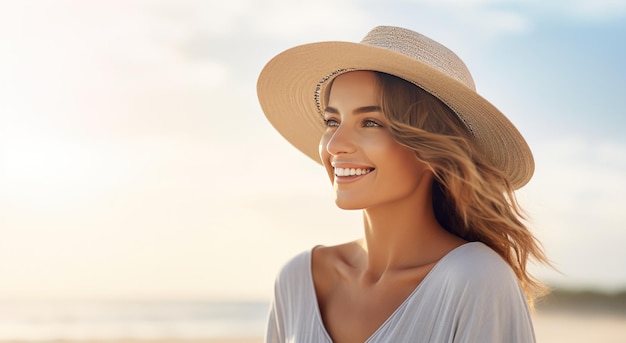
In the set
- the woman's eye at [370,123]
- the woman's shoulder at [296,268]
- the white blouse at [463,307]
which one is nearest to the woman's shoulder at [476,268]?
the white blouse at [463,307]

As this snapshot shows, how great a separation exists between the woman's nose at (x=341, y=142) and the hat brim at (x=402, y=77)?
24 centimetres

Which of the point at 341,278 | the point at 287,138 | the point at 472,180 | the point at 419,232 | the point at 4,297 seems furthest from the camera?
the point at 4,297

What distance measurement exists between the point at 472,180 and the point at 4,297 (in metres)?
20.6

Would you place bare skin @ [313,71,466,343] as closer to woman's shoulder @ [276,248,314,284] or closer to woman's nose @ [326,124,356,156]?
woman's nose @ [326,124,356,156]

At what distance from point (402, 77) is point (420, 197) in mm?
433

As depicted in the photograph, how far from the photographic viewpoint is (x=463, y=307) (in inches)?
112

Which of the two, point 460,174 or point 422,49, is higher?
point 422,49

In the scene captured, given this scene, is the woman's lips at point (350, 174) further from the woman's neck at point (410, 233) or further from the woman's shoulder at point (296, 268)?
the woman's shoulder at point (296, 268)

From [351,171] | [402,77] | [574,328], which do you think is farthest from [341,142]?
[574,328]

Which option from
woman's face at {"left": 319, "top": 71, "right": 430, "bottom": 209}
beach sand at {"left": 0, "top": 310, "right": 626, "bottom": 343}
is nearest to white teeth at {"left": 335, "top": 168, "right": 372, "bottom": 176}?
woman's face at {"left": 319, "top": 71, "right": 430, "bottom": 209}

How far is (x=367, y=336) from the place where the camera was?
10.4 ft

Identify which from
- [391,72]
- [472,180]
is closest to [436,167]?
[472,180]

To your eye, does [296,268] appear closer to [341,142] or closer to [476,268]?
[341,142]

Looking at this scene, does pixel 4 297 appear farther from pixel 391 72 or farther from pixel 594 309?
pixel 391 72
